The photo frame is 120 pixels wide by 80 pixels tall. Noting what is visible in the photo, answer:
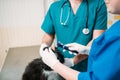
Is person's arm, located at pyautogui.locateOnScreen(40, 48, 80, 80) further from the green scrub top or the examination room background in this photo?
the examination room background

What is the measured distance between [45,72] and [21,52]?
1.35 meters

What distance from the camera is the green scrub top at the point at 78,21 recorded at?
4.34 feet

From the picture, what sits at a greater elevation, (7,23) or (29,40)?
(7,23)

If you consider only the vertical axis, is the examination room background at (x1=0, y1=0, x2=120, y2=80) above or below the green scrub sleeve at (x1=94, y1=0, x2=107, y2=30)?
below

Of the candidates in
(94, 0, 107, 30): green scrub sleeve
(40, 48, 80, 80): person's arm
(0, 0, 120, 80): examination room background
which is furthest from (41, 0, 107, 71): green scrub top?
(0, 0, 120, 80): examination room background

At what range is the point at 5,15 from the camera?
2523 mm

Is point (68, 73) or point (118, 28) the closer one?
point (118, 28)

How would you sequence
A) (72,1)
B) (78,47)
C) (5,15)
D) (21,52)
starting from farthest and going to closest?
(5,15) < (21,52) < (72,1) < (78,47)

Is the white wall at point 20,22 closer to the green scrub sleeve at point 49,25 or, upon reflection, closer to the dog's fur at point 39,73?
the green scrub sleeve at point 49,25

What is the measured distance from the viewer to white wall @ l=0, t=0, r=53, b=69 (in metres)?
2.52

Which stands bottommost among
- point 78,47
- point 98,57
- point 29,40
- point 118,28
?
point 29,40

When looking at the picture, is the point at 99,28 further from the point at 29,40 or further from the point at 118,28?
the point at 29,40

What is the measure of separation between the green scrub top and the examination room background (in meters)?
1.17

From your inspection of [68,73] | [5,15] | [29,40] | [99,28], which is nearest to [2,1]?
[5,15]
